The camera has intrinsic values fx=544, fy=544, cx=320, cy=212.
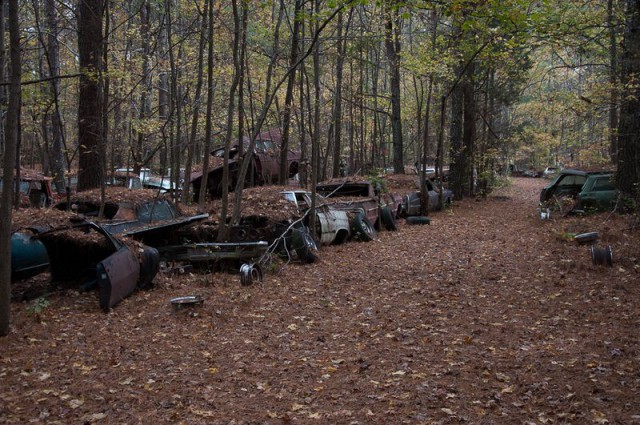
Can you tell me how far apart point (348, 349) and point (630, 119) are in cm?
1007

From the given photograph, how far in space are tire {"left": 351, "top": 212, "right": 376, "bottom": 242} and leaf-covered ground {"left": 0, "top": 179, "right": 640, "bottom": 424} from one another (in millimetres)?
3105

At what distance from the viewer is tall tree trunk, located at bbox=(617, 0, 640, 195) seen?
1099 centimetres

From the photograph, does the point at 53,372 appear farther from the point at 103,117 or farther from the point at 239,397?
the point at 103,117

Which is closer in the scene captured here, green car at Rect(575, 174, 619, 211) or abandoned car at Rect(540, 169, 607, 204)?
green car at Rect(575, 174, 619, 211)

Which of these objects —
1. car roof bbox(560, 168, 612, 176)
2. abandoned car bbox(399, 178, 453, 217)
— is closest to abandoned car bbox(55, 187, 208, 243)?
abandoned car bbox(399, 178, 453, 217)

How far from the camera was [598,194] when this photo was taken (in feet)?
45.2

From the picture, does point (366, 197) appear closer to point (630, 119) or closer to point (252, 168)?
point (252, 168)

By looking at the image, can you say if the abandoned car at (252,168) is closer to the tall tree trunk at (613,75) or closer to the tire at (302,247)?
the tire at (302,247)

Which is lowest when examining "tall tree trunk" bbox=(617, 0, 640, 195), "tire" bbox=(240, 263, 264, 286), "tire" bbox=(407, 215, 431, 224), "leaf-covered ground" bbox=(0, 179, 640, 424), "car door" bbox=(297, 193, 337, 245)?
"leaf-covered ground" bbox=(0, 179, 640, 424)

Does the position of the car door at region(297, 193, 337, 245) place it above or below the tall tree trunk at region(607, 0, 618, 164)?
below

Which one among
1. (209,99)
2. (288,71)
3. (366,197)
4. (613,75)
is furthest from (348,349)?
(613,75)

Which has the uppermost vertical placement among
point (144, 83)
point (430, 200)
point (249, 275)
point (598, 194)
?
point (144, 83)

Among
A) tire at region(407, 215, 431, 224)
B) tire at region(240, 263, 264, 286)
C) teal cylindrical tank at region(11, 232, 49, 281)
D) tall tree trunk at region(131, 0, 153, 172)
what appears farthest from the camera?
tire at region(407, 215, 431, 224)

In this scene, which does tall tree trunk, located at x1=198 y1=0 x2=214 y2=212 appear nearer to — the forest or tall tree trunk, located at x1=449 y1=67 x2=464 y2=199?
the forest
